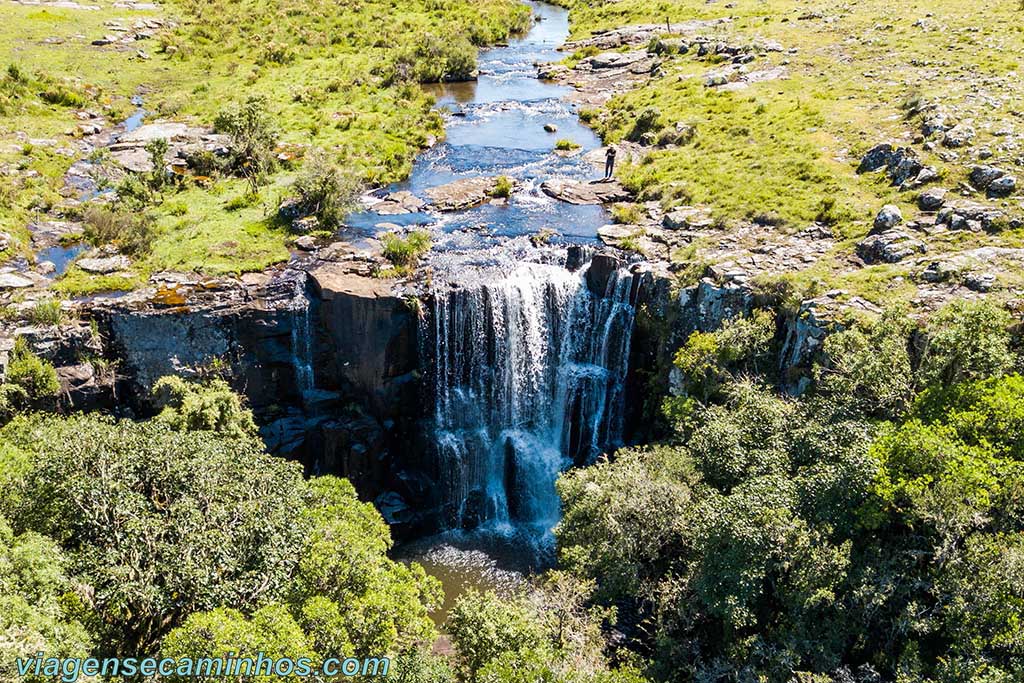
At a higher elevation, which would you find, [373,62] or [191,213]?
[373,62]

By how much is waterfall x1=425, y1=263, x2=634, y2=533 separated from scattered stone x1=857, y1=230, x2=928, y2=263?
35.9ft

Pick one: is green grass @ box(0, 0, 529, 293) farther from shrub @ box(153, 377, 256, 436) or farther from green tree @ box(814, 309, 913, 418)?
green tree @ box(814, 309, 913, 418)

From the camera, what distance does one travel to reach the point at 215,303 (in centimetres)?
3412

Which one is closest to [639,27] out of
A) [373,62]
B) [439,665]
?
[373,62]

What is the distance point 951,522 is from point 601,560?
10271mm

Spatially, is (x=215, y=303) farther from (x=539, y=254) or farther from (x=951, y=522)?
(x=951, y=522)

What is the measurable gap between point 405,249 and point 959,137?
98.4 feet

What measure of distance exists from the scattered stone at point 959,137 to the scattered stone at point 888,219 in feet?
26.1

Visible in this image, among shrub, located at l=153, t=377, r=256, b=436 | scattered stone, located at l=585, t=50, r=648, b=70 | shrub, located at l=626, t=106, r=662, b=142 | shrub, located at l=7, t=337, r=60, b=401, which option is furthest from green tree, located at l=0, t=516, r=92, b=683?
scattered stone, located at l=585, t=50, r=648, b=70

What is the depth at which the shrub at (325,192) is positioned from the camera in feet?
135

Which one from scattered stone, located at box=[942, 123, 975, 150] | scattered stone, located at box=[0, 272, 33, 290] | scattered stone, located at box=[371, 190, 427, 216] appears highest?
scattered stone, located at box=[942, 123, 975, 150]

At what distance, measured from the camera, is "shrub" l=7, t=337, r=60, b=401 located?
98.1 ft

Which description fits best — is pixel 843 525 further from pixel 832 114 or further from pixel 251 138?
pixel 251 138

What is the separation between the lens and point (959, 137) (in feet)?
134
